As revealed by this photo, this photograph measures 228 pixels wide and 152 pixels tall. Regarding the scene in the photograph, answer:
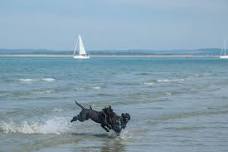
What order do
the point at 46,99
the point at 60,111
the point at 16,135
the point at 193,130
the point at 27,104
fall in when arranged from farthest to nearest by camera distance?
the point at 46,99 → the point at 27,104 → the point at 60,111 → the point at 193,130 → the point at 16,135

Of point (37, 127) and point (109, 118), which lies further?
point (37, 127)

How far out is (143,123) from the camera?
19281mm

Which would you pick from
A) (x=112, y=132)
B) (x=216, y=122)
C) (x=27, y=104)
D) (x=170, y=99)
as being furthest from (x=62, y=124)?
(x=170, y=99)

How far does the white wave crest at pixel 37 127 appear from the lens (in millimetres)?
17031

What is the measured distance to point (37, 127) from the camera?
17375 mm

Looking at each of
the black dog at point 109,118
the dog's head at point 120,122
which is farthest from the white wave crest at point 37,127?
the dog's head at point 120,122

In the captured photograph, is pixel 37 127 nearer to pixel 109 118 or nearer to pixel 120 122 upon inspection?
pixel 109 118

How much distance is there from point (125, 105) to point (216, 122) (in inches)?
253

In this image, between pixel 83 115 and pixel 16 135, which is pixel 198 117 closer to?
pixel 83 115

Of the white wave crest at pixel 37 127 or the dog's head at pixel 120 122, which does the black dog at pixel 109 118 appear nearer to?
the dog's head at pixel 120 122

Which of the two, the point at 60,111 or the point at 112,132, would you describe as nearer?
the point at 112,132

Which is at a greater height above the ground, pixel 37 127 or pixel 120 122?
pixel 120 122

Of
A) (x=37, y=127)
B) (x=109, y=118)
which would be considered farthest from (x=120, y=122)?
(x=37, y=127)

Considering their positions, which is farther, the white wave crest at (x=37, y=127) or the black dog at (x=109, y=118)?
the white wave crest at (x=37, y=127)
